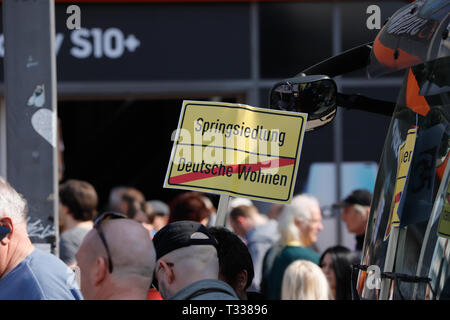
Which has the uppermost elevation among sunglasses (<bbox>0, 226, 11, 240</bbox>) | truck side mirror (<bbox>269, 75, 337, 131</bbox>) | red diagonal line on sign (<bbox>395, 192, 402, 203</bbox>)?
truck side mirror (<bbox>269, 75, 337, 131</bbox>)

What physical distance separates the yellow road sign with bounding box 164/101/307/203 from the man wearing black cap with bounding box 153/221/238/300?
661mm

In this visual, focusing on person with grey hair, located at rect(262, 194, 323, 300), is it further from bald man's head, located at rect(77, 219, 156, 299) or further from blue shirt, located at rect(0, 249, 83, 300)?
bald man's head, located at rect(77, 219, 156, 299)

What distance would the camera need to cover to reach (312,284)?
4973 millimetres

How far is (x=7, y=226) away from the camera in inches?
114

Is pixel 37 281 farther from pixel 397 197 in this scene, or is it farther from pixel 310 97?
pixel 310 97

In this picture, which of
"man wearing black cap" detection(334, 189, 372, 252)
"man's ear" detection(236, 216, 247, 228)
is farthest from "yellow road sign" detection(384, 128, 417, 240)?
"man's ear" detection(236, 216, 247, 228)

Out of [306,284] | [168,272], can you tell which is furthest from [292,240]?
[168,272]

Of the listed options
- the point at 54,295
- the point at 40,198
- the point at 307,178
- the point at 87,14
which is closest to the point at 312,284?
the point at 40,198

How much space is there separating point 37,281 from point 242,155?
3.91ft

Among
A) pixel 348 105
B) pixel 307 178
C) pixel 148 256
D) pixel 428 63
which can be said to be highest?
pixel 428 63

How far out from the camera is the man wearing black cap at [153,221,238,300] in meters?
2.80

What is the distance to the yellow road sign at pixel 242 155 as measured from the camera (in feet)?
11.9
